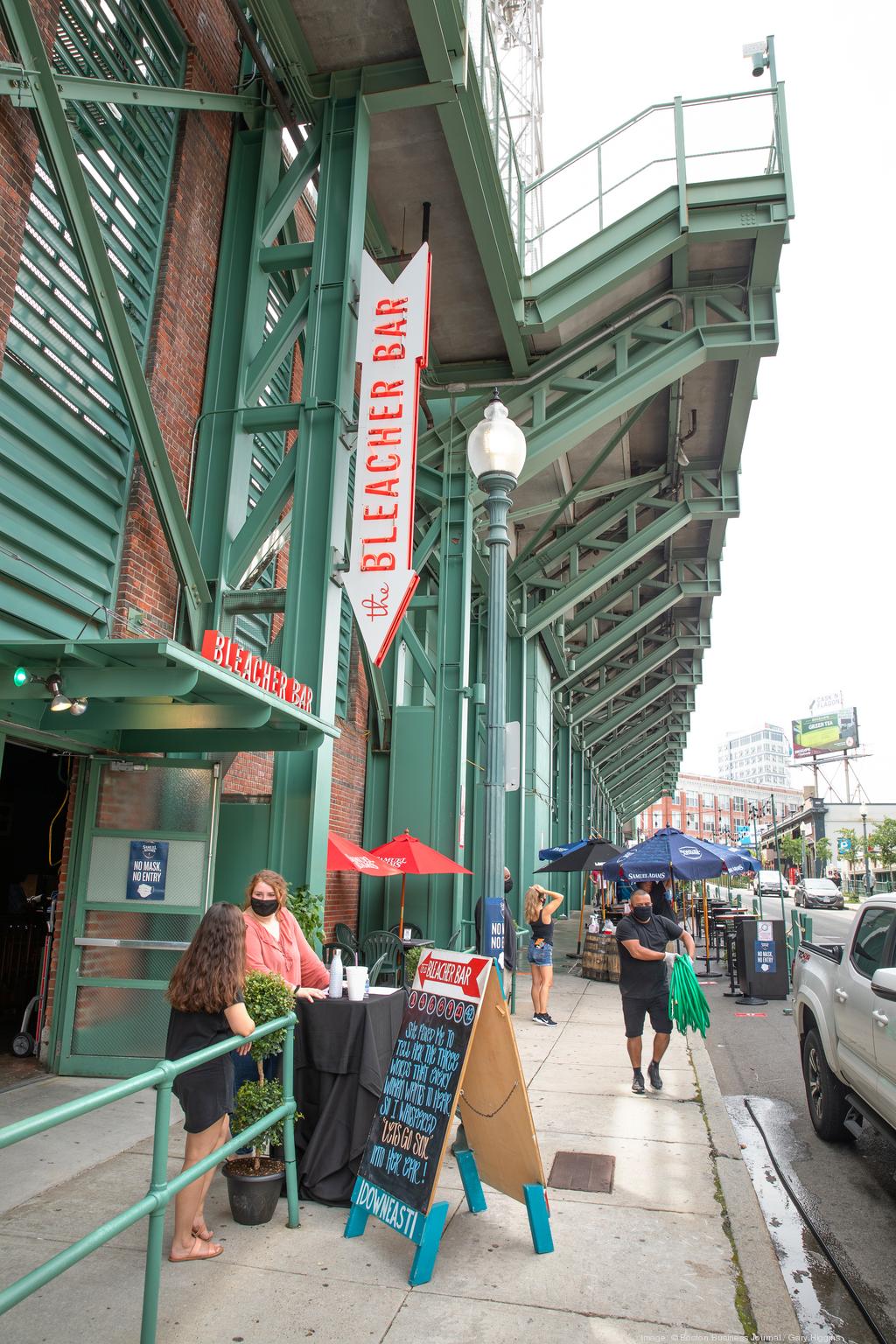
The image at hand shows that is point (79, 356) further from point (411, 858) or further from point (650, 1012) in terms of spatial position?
point (650, 1012)

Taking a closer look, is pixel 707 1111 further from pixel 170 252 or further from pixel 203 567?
pixel 170 252

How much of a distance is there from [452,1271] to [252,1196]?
1.07 meters

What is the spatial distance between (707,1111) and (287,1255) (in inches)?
162

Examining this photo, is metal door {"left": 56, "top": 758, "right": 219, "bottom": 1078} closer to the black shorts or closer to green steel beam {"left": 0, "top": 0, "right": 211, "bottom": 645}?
green steel beam {"left": 0, "top": 0, "right": 211, "bottom": 645}

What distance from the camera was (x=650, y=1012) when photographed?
7871mm

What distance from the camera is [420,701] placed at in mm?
15836

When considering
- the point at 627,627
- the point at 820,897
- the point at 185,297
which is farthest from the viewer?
the point at 820,897

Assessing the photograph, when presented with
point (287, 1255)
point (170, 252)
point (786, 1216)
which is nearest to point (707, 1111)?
point (786, 1216)

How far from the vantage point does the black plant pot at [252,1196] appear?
183 inches

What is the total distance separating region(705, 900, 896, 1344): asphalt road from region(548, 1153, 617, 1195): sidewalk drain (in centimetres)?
93

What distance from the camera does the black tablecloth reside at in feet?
16.7

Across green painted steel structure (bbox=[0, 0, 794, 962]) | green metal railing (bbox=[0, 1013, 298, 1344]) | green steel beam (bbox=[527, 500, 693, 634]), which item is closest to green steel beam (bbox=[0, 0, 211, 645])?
green painted steel structure (bbox=[0, 0, 794, 962])

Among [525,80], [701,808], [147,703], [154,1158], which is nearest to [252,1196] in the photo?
[154,1158]

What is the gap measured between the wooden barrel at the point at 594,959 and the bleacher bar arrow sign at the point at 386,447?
32.1 feet
